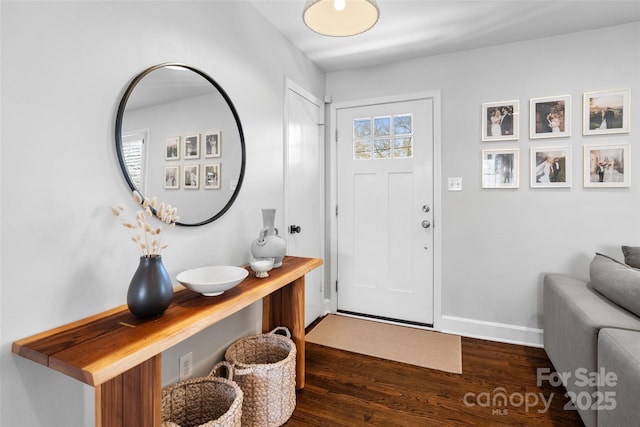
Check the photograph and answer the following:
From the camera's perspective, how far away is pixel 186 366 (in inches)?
62.9

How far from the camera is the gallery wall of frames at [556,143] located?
2.30 m

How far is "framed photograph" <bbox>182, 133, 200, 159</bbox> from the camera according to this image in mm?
1590

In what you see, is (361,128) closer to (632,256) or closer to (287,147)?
(287,147)

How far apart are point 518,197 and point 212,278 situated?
2390mm

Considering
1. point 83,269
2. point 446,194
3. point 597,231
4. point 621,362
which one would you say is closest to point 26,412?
point 83,269

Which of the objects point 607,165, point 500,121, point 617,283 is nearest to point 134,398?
point 617,283

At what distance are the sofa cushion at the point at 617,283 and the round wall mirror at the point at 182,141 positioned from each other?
6.78 feet

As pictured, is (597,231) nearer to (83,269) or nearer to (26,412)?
(83,269)

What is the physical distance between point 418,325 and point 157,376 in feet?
7.69

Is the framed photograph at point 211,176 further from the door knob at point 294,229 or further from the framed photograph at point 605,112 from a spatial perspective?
the framed photograph at point 605,112

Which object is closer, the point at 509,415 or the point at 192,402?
the point at 192,402

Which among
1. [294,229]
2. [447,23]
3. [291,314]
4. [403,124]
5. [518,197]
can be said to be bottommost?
[291,314]

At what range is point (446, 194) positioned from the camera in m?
2.76

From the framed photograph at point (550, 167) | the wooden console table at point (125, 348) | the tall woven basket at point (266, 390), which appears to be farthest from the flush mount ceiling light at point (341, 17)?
the framed photograph at point (550, 167)
